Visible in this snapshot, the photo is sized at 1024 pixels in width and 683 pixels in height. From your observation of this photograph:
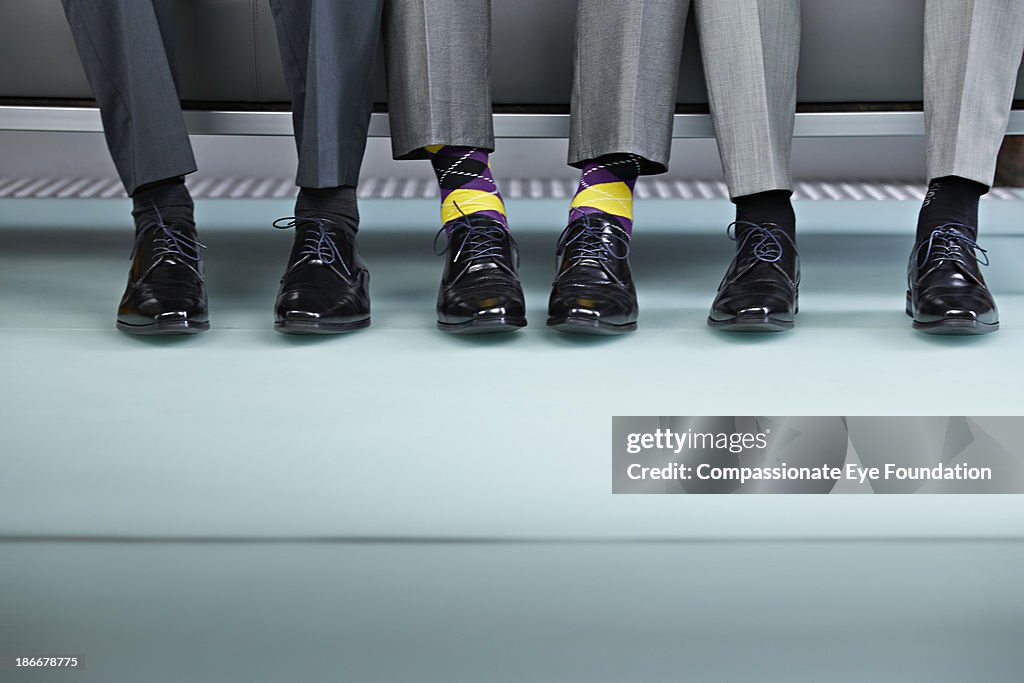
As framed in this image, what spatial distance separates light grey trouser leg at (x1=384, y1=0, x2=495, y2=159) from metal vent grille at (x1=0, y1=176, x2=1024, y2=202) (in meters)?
0.95

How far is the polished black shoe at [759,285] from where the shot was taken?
0.95 m

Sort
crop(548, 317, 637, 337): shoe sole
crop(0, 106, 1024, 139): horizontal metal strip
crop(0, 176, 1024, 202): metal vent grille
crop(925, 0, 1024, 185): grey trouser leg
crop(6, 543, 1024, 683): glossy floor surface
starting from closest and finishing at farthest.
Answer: crop(6, 543, 1024, 683): glossy floor surface
crop(548, 317, 637, 337): shoe sole
crop(925, 0, 1024, 185): grey trouser leg
crop(0, 106, 1024, 139): horizontal metal strip
crop(0, 176, 1024, 202): metal vent grille

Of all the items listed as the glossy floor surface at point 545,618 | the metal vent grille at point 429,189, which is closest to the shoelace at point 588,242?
the glossy floor surface at point 545,618

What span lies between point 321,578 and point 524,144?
1807 millimetres

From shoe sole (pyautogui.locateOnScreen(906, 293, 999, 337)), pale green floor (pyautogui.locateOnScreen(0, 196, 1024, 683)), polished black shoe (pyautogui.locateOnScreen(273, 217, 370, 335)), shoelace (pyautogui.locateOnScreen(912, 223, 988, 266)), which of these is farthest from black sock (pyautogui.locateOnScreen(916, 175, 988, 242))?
polished black shoe (pyautogui.locateOnScreen(273, 217, 370, 335))

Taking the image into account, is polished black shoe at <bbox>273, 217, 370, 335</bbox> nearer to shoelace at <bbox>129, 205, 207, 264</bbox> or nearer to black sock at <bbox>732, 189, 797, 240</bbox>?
shoelace at <bbox>129, 205, 207, 264</bbox>

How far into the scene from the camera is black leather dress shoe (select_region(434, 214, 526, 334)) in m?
0.93

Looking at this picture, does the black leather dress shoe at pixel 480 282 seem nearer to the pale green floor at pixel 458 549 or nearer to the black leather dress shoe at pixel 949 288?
the pale green floor at pixel 458 549

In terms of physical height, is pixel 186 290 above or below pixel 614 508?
above

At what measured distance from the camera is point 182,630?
76cm

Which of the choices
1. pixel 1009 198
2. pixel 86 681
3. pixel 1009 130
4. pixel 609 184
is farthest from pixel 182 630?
pixel 1009 198

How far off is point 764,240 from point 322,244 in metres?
0.45

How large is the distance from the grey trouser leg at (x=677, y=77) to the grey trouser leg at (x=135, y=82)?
1.41 ft

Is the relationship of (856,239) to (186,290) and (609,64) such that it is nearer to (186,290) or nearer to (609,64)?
(609,64)
